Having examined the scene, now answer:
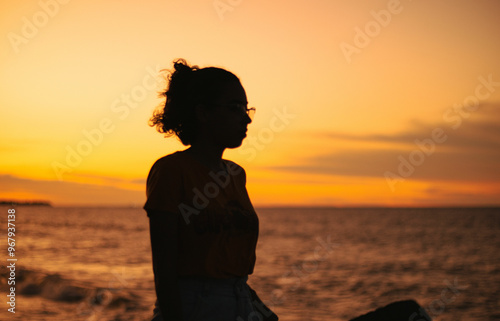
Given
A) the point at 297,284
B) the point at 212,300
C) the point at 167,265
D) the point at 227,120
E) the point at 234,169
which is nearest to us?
the point at 167,265

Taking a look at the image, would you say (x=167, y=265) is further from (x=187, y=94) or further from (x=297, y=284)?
(x=297, y=284)

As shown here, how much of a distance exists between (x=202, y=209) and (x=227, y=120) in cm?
46

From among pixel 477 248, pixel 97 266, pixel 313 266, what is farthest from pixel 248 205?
pixel 477 248

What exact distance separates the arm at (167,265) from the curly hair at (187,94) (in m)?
0.56

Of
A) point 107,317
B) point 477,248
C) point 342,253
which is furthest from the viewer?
point 477,248

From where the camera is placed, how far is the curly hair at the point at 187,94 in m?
2.57

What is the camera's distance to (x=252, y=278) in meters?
23.9

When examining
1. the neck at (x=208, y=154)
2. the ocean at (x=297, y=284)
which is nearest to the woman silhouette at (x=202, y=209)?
the neck at (x=208, y=154)

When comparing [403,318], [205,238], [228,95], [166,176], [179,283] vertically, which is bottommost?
[403,318]

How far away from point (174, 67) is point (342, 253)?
39.6m

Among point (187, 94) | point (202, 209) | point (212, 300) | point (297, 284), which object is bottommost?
point (297, 284)

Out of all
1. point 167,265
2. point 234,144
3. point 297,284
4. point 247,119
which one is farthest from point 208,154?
point 297,284

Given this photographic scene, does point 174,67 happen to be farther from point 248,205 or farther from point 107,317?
point 107,317

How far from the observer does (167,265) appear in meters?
2.23
